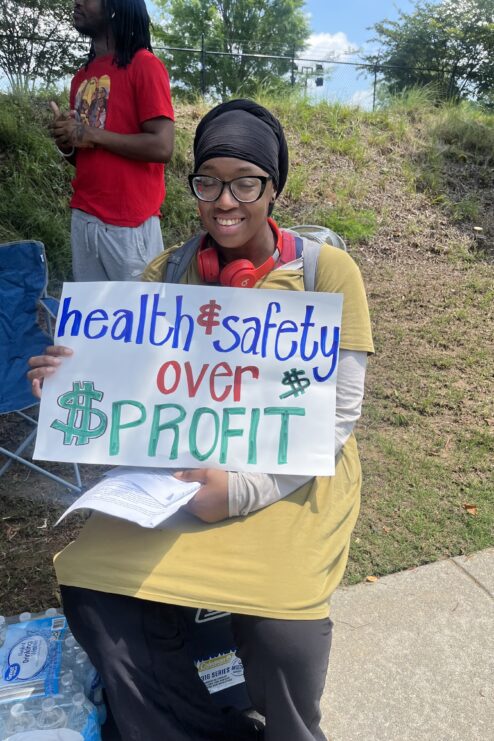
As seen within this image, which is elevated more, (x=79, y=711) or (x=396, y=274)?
(x=396, y=274)

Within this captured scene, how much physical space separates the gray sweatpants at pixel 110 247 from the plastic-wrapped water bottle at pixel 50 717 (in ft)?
6.40

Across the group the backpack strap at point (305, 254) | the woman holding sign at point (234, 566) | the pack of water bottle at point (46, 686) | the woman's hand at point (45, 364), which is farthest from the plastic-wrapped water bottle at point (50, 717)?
the backpack strap at point (305, 254)

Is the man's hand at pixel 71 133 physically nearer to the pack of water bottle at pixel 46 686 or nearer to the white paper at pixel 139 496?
the white paper at pixel 139 496

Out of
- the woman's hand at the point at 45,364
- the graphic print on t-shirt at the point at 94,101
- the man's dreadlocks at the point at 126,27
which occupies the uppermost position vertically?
the man's dreadlocks at the point at 126,27

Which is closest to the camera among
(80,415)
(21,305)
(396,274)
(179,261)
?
(80,415)

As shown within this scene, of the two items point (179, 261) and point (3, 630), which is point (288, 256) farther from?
point (3, 630)

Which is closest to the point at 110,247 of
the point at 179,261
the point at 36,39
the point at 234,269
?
the point at 179,261

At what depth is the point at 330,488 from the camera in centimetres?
172

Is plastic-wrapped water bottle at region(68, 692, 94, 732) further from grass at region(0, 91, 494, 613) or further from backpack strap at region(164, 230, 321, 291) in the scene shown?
backpack strap at region(164, 230, 321, 291)

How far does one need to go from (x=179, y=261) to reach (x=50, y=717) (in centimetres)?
138

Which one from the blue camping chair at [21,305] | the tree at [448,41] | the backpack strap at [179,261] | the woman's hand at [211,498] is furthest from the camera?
the tree at [448,41]

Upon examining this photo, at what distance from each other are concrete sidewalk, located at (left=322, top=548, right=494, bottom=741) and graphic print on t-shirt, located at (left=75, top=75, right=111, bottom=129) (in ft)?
7.99

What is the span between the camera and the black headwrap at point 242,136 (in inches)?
67.8

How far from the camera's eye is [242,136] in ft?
5.67
